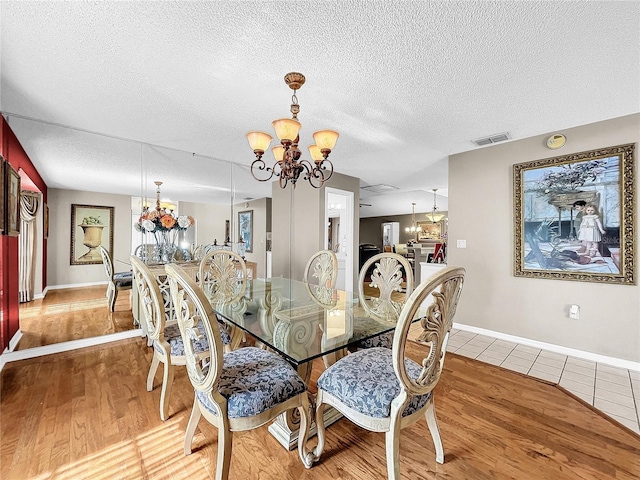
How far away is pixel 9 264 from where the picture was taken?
2562 mm

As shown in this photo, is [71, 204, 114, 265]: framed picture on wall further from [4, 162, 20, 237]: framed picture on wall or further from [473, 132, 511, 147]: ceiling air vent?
[473, 132, 511, 147]: ceiling air vent

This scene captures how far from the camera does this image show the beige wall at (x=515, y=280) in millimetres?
2561

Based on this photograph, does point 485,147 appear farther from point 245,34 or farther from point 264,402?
point 264,402

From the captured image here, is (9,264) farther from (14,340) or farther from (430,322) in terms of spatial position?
(430,322)

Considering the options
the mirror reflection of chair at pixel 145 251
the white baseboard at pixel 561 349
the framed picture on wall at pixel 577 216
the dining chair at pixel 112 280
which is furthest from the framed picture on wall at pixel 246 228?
the framed picture on wall at pixel 577 216

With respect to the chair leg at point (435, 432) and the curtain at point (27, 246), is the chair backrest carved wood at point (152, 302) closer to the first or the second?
the chair leg at point (435, 432)

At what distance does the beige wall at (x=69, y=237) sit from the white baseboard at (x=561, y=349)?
4325 mm

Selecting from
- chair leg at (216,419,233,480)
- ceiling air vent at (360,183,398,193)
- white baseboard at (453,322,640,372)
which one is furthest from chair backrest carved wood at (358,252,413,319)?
ceiling air vent at (360,183,398,193)

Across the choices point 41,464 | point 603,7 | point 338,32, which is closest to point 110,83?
point 338,32

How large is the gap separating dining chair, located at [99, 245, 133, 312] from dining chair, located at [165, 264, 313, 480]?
2.47 metres

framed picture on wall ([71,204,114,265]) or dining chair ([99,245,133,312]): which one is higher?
framed picture on wall ([71,204,114,265])

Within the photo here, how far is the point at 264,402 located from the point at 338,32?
1.92 metres

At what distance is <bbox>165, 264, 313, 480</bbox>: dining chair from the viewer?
111 cm

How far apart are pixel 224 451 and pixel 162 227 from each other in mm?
2877
